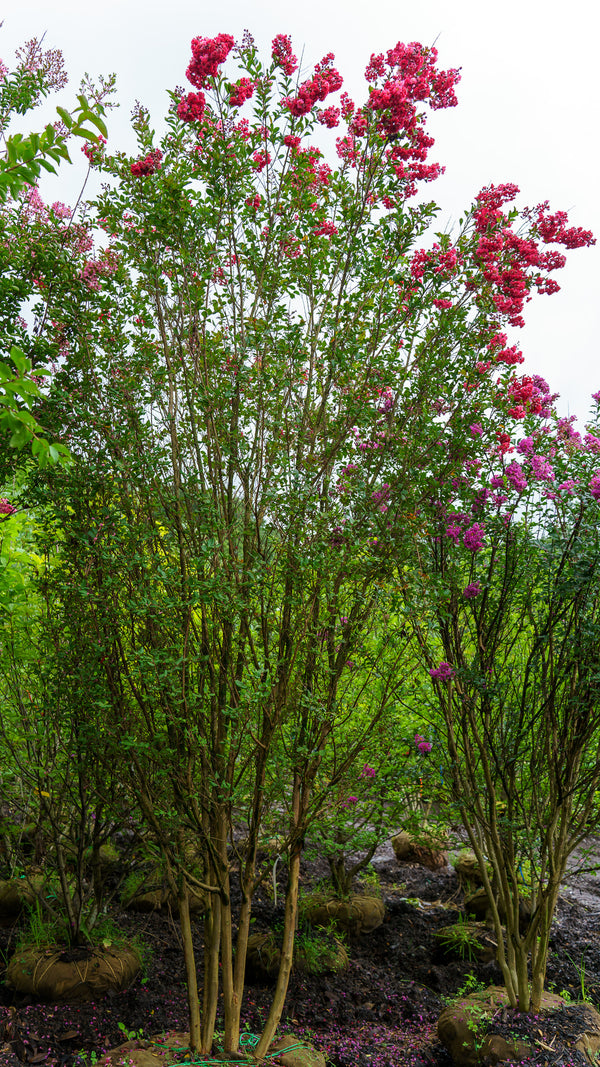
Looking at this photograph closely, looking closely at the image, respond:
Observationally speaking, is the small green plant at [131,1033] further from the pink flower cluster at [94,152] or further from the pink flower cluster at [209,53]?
the pink flower cluster at [209,53]

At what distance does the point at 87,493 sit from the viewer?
339 cm

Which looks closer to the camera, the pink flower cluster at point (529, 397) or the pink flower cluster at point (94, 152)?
the pink flower cluster at point (94, 152)

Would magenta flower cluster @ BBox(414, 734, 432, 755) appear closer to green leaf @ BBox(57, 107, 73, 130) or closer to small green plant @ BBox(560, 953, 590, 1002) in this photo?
small green plant @ BBox(560, 953, 590, 1002)

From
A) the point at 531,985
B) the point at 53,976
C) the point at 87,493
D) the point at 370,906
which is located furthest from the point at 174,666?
the point at 370,906

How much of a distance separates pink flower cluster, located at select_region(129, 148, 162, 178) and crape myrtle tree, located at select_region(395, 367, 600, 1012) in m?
1.77

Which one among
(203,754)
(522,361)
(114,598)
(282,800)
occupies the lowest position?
(282,800)

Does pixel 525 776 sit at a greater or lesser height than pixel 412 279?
lesser

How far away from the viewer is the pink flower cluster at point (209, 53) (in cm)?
303

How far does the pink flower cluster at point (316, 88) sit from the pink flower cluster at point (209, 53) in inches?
11.9

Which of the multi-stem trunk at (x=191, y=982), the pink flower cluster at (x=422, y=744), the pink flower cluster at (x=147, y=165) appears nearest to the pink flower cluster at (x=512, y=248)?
the pink flower cluster at (x=147, y=165)

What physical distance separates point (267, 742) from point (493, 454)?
71.5 inches

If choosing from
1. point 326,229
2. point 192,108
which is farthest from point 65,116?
point 326,229

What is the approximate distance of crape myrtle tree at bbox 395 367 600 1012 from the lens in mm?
3852

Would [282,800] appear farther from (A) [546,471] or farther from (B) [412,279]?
(B) [412,279]
